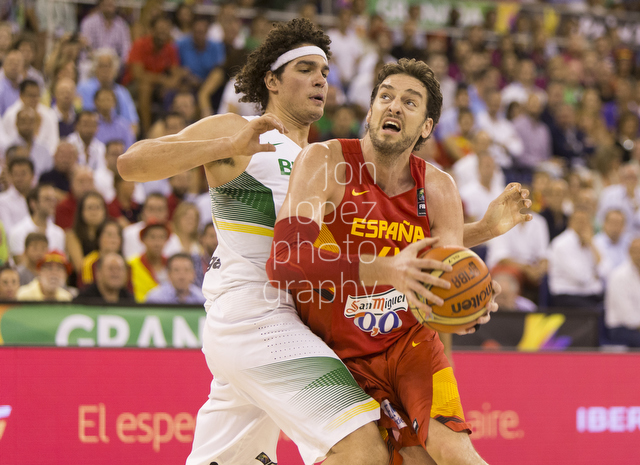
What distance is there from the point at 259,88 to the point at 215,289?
132 centimetres

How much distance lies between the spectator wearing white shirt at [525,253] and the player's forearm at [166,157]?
5929 mm

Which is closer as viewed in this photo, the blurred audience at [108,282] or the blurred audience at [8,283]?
the blurred audience at [8,283]

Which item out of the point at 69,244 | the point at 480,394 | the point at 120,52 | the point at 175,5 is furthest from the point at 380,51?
the point at 480,394

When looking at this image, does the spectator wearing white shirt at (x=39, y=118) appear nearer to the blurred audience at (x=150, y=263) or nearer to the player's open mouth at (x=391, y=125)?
the blurred audience at (x=150, y=263)

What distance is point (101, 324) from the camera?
5.77 meters

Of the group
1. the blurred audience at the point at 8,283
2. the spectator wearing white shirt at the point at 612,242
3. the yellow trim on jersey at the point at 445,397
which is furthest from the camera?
the spectator wearing white shirt at the point at 612,242

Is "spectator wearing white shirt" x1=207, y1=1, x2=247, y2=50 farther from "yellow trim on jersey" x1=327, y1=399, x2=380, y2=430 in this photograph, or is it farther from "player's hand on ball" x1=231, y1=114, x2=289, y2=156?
"yellow trim on jersey" x1=327, y1=399, x2=380, y2=430

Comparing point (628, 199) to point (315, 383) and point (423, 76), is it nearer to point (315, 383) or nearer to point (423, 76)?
point (423, 76)

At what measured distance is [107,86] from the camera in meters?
9.48

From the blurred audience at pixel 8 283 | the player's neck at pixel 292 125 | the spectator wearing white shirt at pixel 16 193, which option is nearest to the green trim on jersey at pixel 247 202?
the player's neck at pixel 292 125

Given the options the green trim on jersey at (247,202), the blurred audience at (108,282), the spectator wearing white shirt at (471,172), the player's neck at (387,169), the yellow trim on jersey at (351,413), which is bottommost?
the blurred audience at (108,282)

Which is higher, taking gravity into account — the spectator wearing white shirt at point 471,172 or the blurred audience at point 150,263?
the spectator wearing white shirt at point 471,172

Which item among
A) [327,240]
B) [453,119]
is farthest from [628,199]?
[327,240]

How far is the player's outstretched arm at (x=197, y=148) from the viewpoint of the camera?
3.40 metres
